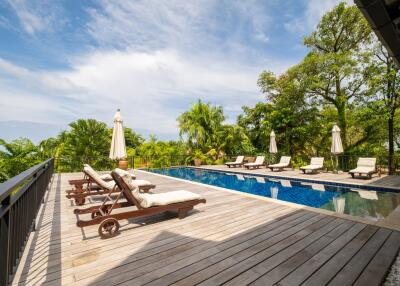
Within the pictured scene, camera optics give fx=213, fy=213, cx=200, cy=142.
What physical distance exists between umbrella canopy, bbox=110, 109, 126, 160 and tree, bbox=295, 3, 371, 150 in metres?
14.3

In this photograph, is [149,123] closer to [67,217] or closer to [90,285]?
[67,217]

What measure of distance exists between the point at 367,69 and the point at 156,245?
18.2 meters

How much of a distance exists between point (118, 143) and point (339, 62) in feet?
52.4

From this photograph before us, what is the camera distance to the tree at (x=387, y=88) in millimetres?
12727

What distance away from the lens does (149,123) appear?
1449 inches

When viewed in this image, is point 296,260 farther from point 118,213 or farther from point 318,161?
point 318,161

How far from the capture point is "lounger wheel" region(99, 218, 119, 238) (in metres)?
3.47

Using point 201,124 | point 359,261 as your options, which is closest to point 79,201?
point 359,261

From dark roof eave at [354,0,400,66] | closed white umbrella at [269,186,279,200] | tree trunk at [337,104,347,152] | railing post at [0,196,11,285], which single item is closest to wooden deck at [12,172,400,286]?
railing post at [0,196,11,285]

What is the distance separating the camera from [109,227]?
3.57 meters

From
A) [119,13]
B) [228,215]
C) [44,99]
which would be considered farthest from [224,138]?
[44,99]

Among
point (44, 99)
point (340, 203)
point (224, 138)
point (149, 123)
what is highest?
point (44, 99)

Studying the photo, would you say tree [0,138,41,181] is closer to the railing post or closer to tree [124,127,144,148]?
the railing post

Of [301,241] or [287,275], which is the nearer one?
[287,275]
